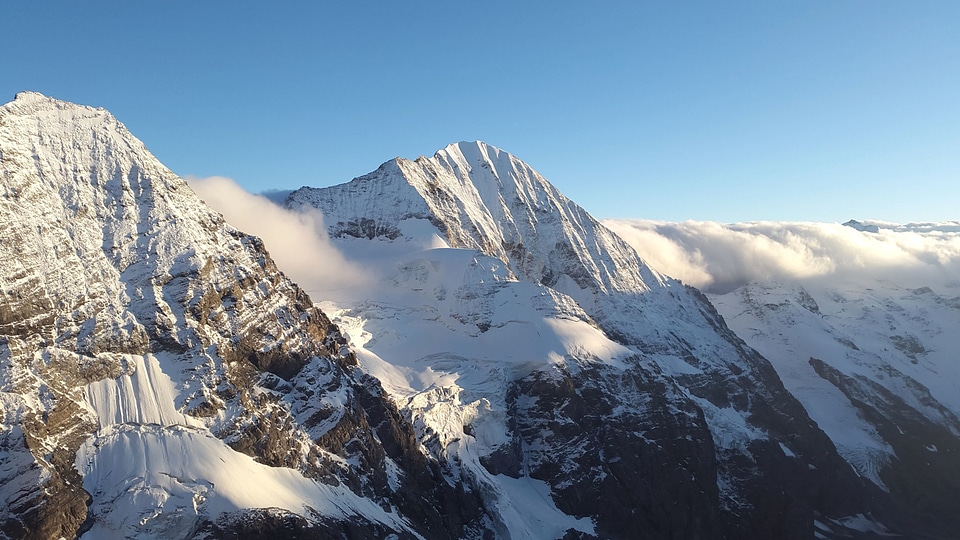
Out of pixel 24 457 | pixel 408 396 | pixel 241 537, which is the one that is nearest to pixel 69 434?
pixel 24 457

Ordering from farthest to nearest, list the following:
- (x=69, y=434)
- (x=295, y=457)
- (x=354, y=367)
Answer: (x=354, y=367), (x=295, y=457), (x=69, y=434)

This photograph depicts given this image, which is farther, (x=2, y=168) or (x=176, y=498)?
(x=2, y=168)

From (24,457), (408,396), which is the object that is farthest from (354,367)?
(24,457)

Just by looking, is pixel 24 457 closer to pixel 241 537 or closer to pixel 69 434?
pixel 69 434

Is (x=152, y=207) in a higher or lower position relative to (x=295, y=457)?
higher

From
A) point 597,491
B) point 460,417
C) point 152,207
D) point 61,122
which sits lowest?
point 597,491

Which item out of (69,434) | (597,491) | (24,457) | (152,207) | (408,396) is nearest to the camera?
(24,457)
